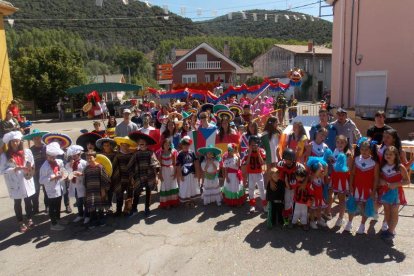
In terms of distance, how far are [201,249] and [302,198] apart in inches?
68.4

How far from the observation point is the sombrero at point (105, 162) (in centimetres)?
590

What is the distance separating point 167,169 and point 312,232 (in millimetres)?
2821

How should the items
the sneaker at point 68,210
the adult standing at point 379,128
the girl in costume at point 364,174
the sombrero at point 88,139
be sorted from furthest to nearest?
1. the sneaker at point 68,210
2. the sombrero at point 88,139
3. the adult standing at point 379,128
4. the girl in costume at point 364,174

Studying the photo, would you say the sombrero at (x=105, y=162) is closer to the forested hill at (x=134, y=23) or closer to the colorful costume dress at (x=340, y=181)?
the colorful costume dress at (x=340, y=181)

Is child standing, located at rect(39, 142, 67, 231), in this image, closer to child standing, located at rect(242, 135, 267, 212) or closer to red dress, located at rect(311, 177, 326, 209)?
child standing, located at rect(242, 135, 267, 212)

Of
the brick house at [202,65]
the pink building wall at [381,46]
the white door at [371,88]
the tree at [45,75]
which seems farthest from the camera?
the brick house at [202,65]

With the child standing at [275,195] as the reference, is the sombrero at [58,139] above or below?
above

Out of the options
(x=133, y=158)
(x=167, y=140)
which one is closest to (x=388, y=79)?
(x=167, y=140)

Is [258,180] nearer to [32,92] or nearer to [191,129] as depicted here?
[191,129]

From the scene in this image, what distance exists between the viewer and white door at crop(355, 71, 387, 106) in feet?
41.4

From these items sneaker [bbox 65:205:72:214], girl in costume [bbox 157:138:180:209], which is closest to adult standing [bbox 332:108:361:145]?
girl in costume [bbox 157:138:180:209]

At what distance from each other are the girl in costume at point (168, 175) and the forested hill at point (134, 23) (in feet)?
45.3

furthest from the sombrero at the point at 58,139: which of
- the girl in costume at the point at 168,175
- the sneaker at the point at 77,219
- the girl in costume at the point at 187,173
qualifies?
the girl in costume at the point at 187,173

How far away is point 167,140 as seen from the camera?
655 centimetres
